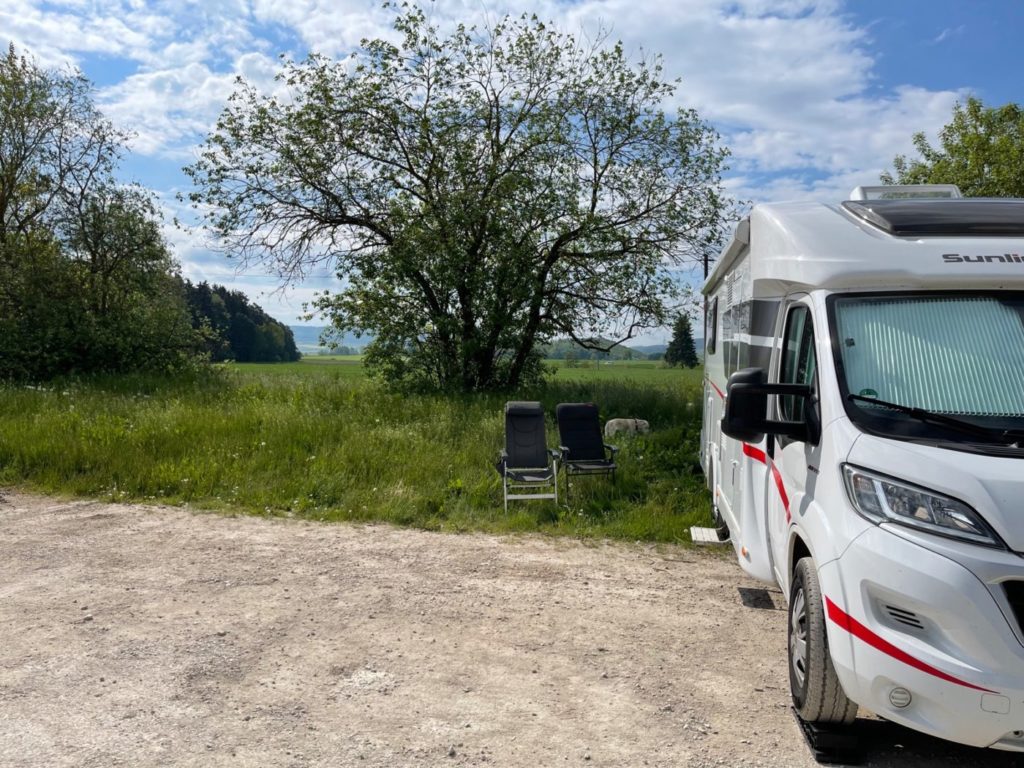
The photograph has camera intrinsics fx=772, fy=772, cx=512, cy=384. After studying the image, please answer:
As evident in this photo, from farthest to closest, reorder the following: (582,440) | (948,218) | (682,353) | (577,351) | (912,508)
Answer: (682,353) < (577,351) < (582,440) < (948,218) < (912,508)

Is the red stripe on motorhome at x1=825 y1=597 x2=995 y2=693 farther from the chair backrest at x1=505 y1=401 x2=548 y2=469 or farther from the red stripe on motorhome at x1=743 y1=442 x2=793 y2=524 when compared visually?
the chair backrest at x1=505 y1=401 x2=548 y2=469

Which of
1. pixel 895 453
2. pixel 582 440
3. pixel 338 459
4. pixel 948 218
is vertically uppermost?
pixel 948 218

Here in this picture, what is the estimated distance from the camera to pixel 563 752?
341 centimetres

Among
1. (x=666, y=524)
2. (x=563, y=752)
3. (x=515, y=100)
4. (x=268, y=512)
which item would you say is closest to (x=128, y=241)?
(x=515, y=100)

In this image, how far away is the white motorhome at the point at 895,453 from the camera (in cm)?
262

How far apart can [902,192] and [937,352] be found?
215 centimetres

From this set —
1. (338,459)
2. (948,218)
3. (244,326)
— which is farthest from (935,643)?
(244,326)

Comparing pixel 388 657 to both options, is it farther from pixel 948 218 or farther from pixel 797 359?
pixel 948 218

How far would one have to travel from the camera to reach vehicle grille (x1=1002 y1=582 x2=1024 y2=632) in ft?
8.57

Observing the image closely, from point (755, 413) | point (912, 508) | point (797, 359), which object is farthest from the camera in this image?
point (797, 359)

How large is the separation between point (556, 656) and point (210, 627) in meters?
2.19

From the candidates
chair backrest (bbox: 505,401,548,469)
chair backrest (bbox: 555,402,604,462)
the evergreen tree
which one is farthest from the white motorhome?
the evergreen tree

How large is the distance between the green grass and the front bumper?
14.8 ft

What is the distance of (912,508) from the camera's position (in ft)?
9.11
